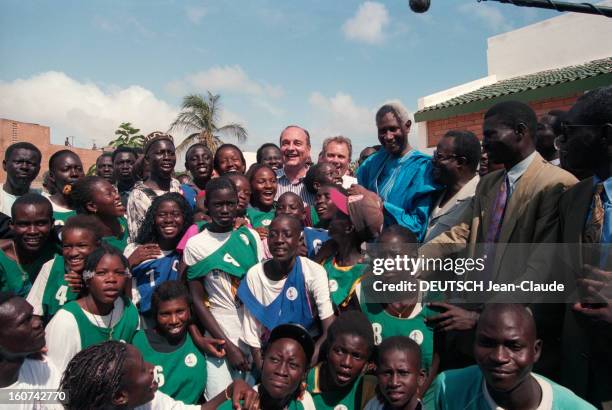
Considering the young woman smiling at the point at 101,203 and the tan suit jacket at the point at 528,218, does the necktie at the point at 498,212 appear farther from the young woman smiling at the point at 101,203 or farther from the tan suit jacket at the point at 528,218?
the young woman smiling at the point at 101,203

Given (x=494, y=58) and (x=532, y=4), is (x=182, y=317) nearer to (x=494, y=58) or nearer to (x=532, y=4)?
(x=532, y=4)

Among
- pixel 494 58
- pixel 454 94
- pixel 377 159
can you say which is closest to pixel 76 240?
pixel 377 159

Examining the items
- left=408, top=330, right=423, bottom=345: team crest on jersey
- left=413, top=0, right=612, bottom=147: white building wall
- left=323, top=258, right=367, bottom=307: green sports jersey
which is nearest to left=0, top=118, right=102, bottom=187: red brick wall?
left=413, top=0, right=612, bottom=147: white building wall

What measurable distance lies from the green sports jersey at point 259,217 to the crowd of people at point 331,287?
0.06 feet

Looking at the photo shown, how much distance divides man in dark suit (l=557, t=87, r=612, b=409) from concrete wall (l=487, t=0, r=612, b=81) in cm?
1195

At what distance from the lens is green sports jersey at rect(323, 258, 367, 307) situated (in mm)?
3328

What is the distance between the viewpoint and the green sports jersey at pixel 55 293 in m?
3.16

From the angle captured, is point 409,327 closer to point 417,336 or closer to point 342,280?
point 417,336

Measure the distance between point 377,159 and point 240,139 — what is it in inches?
759

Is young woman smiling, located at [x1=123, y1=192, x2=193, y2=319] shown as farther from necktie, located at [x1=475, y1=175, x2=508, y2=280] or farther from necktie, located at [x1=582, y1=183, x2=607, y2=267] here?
necktie, located at [x1=582, y1=183, x2=607, y2=267]

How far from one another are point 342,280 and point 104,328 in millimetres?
1587

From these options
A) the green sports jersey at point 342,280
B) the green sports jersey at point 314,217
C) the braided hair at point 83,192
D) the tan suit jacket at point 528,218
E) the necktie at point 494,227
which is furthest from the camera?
the green sports jersey at point 314,217

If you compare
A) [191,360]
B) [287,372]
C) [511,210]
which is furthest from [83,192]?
[511,210]

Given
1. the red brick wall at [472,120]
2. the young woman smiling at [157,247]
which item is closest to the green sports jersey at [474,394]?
the young woman smiling at [157,247]
